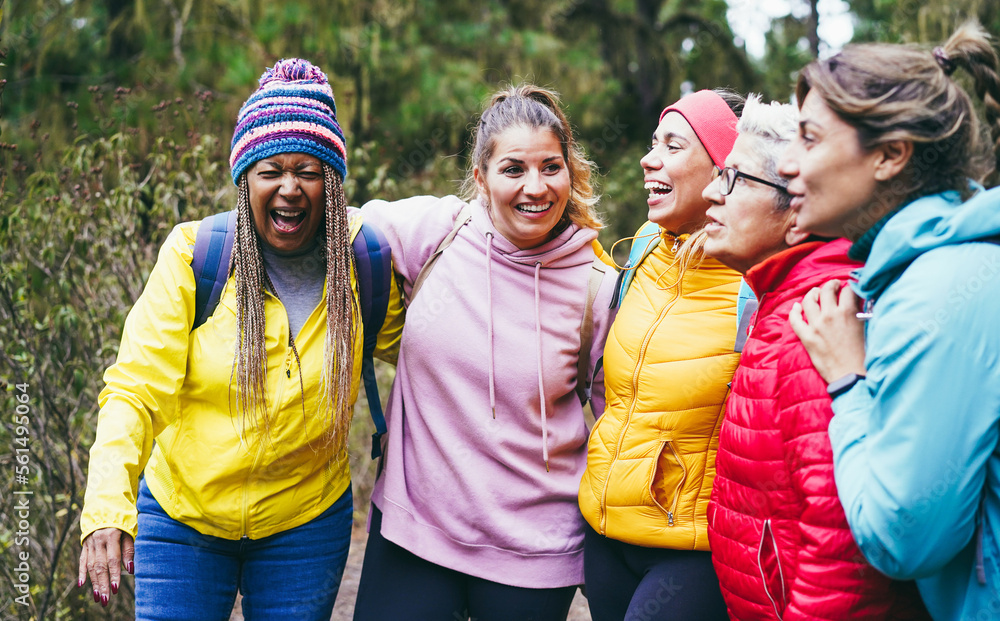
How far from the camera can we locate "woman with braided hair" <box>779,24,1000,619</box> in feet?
4.38

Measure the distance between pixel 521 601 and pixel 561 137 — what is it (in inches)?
59.4

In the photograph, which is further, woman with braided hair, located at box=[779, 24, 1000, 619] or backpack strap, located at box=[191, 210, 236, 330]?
backpack strap, located at box=[191, 210, 236, 330]

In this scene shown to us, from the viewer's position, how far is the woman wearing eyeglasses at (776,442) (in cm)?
156

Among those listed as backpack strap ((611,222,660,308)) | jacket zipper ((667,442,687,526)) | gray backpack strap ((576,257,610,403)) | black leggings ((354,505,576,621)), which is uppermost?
backpack strap ((611,222,660,308))

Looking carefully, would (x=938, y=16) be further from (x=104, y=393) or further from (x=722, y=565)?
(x=104, y=393)

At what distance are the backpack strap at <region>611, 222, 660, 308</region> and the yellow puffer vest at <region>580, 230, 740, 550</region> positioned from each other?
20 cm

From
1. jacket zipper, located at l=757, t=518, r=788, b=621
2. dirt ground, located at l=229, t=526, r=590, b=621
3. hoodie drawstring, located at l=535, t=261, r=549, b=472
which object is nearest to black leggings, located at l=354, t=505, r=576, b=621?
hoodie drawstring, located at l=535, t=261, r=549, b=472

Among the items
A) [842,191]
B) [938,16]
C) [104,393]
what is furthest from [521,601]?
[938,16]

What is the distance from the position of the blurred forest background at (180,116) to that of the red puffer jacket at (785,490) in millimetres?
3049

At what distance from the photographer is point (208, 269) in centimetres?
234

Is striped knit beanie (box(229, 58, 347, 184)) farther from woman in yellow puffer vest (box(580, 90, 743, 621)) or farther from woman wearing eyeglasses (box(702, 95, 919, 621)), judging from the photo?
woman wearing eyeglasses (box(702, 95, 919, 621))

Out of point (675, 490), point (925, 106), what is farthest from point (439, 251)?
point (925, 106)

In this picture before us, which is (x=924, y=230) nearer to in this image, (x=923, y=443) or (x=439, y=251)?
(x=923, y=443)

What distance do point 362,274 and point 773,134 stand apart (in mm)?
1306
